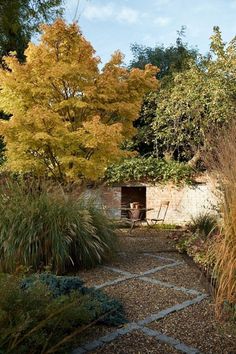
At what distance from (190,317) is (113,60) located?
5.48 metres

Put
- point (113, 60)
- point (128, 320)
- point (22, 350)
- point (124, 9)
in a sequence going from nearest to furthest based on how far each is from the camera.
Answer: point (22, 350), point (128, 320), point (124, 9), point (113, 60)

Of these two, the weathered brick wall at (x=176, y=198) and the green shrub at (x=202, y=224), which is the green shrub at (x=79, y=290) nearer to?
the green shrub at (x=202, y=224)

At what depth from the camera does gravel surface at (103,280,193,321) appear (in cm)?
318

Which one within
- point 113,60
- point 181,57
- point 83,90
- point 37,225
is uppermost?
point 181,57

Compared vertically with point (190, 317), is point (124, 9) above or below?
above

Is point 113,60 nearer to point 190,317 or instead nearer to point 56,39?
point 56,39

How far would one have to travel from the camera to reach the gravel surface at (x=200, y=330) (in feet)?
8.25

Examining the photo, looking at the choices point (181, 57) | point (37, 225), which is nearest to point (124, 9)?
point (37, 225)

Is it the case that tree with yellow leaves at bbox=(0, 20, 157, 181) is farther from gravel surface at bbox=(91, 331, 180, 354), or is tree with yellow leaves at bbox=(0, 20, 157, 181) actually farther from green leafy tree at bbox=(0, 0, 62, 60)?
gravel surface at bbox=(91, 331, 180, 354)

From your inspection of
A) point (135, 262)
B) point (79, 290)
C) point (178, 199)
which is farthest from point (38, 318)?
point (178, 199)

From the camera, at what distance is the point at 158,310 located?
3.20m

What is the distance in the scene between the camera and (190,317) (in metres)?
3.04

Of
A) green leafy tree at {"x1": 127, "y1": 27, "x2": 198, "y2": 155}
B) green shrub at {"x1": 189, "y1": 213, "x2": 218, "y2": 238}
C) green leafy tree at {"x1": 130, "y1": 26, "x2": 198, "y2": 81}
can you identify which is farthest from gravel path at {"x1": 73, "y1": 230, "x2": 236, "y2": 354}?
green leafy tree at {"x1": 130, "y1": 26, "x2": 198, "y2": 81}

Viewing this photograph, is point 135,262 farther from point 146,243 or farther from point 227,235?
point 227,235
